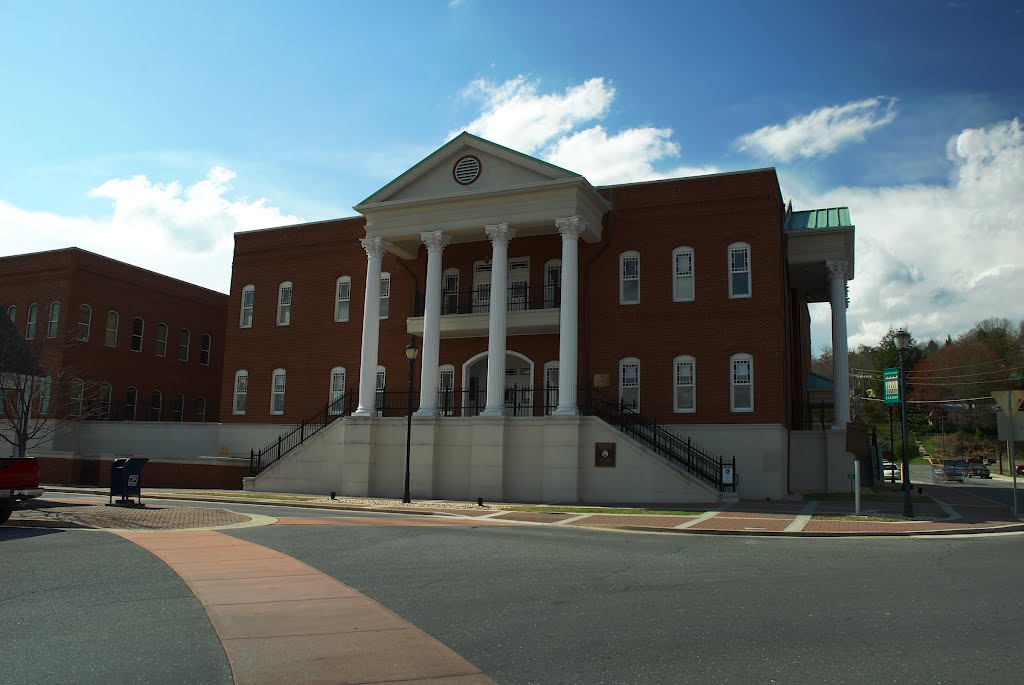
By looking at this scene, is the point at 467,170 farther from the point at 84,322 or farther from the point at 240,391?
the point at 84,322

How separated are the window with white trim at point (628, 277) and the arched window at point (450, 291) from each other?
672cm

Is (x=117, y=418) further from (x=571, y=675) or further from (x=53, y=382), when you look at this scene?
(x=571, y=675)

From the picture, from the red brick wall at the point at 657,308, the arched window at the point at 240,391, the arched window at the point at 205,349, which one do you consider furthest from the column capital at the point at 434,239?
the arched window at the point at 205,349

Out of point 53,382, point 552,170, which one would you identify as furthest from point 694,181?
point 53,382

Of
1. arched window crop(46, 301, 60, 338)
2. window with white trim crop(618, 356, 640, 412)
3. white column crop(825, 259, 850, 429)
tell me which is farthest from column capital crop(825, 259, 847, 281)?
arched window crop(46, 301, 60, 338)

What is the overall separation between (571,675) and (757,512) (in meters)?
17.3

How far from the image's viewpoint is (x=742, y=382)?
29.3m

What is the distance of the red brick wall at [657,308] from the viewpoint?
29375 millimetres

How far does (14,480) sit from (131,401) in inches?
1208

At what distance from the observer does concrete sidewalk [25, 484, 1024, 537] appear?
17969mm

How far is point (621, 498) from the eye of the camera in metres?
26.9

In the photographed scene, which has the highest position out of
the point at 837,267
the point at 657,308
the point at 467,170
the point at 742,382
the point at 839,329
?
the point at 467,170

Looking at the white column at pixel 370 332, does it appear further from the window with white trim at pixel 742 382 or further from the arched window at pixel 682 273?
the window with white trim at pixel 742 382

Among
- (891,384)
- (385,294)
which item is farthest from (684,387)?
(385,294)
